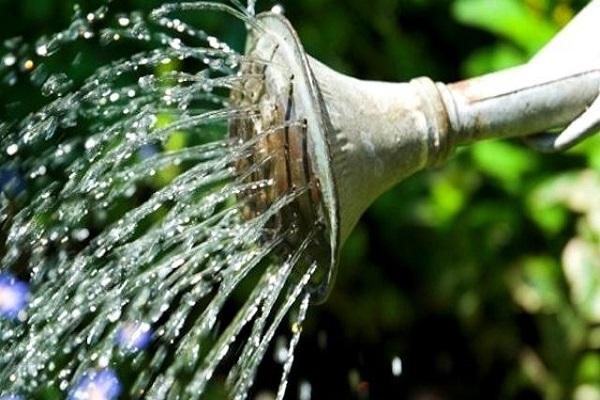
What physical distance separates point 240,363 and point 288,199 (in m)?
0.50

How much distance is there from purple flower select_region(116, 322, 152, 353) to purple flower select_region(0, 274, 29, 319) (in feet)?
0.50

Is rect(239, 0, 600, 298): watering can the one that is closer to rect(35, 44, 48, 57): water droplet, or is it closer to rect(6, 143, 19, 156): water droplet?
rect(6, 143, 19, 156): water droplet

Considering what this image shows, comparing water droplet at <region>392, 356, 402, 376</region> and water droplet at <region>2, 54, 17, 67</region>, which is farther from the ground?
water droplet at <region>2, 54, 17, 67</region>

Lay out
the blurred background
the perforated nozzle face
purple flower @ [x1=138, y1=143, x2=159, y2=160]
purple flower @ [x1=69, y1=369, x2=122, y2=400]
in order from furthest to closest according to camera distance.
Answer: the blurred background < purple flower @ [x1=138, y1=143, x2=159, y2=160] < purple flower @ [x1=69, y1=369, x2=122, y2=400] < the perforated nozzle face

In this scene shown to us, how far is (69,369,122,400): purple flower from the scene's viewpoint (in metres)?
2.71

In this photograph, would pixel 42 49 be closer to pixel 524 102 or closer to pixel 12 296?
pixel 12 296

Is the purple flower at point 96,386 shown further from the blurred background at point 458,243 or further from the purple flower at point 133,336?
the blurred background at point 458,243

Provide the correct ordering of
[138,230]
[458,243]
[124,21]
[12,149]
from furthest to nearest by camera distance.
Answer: [458,243] < [138,230] < [124,21] < [12,149]

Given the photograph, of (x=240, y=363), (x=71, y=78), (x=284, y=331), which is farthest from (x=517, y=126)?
(x=284, y=331)

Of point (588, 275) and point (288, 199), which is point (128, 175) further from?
point (588, 275)

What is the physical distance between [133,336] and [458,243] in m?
0.99

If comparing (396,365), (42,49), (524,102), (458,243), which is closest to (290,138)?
(524,102)

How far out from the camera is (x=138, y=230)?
9.48 feet

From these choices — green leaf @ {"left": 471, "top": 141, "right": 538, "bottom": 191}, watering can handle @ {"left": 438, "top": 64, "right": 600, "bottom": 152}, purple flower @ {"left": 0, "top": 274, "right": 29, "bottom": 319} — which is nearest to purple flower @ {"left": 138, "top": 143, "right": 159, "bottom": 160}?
purple flower @ {"left": 0, "top": 274, "right": 29, "bottom": 319}
